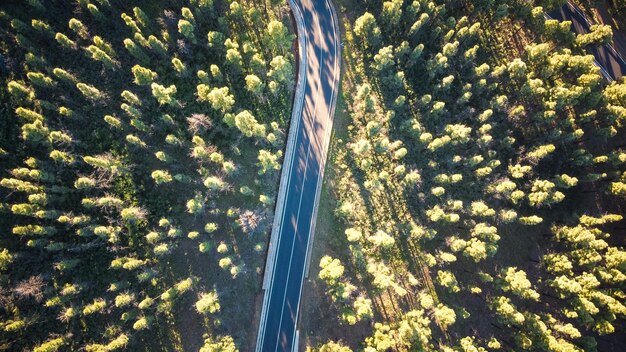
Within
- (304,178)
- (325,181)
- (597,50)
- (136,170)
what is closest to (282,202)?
(304,178)

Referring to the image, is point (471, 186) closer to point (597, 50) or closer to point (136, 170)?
point (597, 50)

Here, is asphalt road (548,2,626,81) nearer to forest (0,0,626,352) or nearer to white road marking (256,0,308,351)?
forest (0,0,626,352)

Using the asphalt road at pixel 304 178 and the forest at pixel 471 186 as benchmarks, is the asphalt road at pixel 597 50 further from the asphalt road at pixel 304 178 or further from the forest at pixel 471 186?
the asphalt road at pixel 304 178

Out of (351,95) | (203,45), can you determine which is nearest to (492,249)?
(351,95)

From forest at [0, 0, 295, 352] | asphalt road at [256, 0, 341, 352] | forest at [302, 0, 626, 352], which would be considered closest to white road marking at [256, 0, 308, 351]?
asphalt road at [256, 0, 341, 352]

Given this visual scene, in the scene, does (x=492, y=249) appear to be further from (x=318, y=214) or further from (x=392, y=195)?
(x=318, y=214)

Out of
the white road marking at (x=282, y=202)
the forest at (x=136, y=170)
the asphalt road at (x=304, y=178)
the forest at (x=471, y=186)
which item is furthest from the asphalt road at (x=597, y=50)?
the forest at (x=136, y=170)
